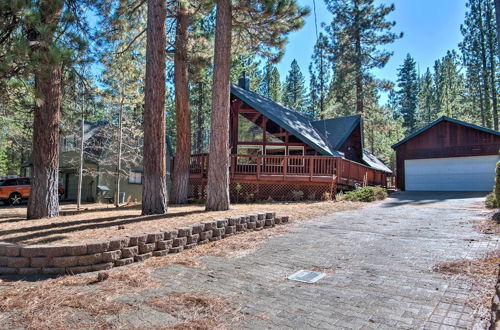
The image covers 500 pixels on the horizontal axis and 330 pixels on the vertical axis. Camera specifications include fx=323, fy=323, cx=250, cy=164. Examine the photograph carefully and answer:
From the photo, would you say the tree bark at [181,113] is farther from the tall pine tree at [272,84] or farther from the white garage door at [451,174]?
the tall pine tree at [272,84]

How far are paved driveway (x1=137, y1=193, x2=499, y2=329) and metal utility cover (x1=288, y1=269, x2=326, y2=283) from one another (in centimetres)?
9

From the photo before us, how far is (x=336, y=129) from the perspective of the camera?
58.0ft

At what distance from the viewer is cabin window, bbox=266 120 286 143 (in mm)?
16016

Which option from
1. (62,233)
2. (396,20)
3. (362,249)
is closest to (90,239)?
(62,233)

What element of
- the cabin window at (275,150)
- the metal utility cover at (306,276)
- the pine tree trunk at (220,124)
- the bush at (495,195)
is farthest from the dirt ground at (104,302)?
the cabin window at (275,150)

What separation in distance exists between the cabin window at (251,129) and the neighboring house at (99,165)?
19.5 feet

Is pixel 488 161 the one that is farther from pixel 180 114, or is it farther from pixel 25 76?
pixel 25 76

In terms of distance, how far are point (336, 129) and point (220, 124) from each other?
10544 millimetres

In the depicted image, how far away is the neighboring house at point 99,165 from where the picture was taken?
740 inches

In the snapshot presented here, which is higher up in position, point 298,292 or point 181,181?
point 181,181

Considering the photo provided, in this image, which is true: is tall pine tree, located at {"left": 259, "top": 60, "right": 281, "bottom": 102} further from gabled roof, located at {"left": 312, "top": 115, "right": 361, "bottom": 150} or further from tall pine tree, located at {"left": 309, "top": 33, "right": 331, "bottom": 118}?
gabled roof, located at {"left": 312, "top": 115, "right": 361, "bottom": 150}

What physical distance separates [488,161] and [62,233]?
2041 cm

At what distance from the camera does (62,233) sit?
17.6 feet

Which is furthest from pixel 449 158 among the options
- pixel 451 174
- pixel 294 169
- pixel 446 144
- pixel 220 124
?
pixel 220 124
